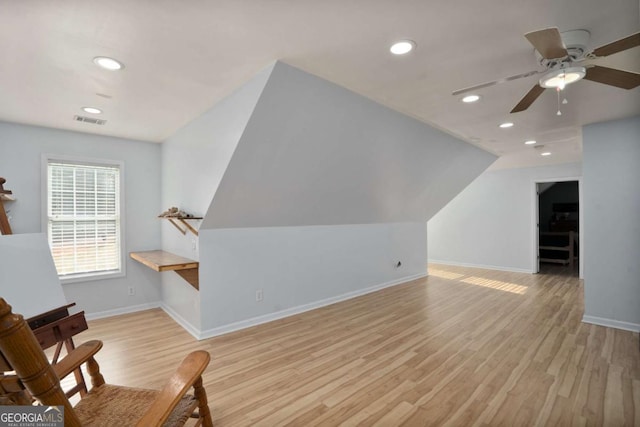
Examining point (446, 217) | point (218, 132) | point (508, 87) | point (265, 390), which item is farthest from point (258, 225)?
point (446, 217)

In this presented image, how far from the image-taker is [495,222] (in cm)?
718

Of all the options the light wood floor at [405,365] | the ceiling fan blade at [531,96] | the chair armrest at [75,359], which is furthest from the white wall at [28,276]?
the ceiling fan blade at [531,96]

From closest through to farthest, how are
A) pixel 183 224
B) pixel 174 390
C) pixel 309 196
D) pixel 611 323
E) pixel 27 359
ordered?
pixel 27 359 → pixel 174 390 → pixel 611 323 → pixel 183 224 → pixel 309 196

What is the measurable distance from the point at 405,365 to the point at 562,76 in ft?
8.13

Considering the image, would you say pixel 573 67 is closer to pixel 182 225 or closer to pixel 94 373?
pixel 94 373

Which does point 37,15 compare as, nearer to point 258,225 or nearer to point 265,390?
point 258,225

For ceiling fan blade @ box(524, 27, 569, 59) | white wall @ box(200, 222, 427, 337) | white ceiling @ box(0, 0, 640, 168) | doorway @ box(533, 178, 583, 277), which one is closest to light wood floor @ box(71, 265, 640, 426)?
white wall @ box(200, 222, 427, 337)

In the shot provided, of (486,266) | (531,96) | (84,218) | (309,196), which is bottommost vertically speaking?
(486,266)

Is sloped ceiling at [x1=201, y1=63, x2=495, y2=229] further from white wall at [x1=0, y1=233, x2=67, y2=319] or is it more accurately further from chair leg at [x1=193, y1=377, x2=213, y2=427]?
chair leg at [x1=193, y1=377, x2=213, y2=427]

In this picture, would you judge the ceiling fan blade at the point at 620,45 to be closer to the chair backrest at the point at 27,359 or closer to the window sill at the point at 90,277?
the chair backrest at the point at 27,359

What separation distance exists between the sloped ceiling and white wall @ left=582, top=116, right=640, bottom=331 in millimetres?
1629

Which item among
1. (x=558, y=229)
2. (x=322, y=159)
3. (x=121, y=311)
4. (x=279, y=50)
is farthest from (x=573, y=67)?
(x=558, y=229)

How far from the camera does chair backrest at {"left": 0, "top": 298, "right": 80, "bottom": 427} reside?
2.50 ft

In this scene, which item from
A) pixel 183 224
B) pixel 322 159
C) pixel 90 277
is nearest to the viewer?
pixel 322 159
